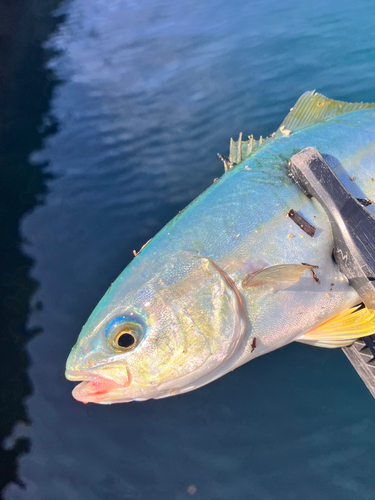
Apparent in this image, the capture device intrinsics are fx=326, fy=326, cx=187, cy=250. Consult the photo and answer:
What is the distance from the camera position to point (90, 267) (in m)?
2.99

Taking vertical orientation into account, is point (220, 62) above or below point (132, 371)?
above

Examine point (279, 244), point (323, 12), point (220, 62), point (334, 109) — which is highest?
point (323, 12)

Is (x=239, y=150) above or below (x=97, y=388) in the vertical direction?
above

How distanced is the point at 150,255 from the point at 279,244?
0.75m

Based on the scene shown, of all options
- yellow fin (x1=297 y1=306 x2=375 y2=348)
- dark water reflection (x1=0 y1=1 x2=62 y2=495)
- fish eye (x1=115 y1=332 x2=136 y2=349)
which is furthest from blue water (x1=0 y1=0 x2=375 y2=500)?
fish eye (x1=115 y1=332 x2=136 y2=349)

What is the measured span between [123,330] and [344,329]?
4.31ft

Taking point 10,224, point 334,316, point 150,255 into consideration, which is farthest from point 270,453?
point 10,224

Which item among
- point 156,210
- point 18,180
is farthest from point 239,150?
point 18,180

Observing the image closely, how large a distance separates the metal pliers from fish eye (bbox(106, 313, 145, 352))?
47.9 inches

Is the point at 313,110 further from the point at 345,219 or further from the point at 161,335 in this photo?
the point at 161,335

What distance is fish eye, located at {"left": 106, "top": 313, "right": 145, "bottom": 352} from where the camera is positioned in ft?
5.52

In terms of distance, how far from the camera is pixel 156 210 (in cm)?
318

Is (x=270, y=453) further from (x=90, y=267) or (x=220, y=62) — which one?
(x=220, y=62)

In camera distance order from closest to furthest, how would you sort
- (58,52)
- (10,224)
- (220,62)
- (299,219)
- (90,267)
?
(299,219), (90,267), (10,224), (220,62), (58,52)
